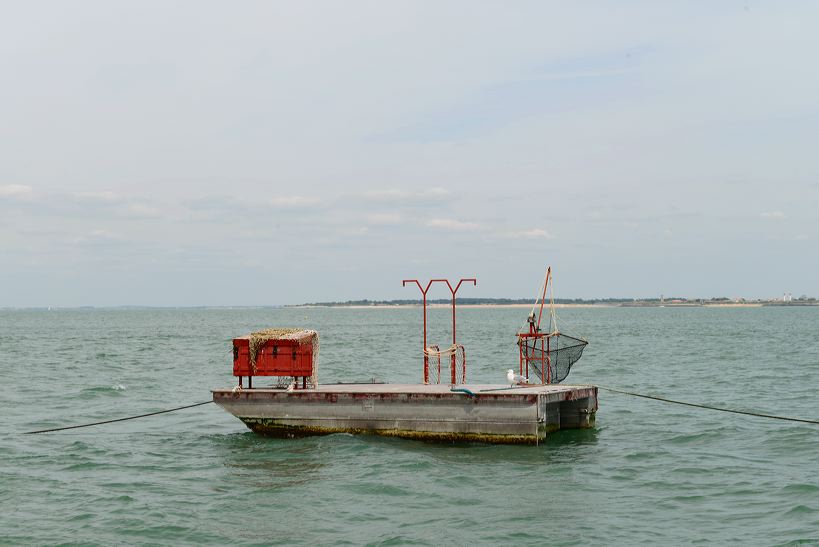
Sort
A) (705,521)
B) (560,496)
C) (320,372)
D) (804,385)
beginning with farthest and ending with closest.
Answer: (320,372) → (804,385) → (560,496) → (705,521)

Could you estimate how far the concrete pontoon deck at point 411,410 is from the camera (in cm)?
2089

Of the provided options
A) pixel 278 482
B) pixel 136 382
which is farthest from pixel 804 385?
pixel 136 382

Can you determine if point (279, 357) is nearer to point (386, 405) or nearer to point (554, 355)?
point (386, 405)

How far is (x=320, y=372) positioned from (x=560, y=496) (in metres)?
29.7

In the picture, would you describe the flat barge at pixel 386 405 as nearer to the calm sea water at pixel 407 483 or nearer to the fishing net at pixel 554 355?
the calm sea water at pixel 407 483

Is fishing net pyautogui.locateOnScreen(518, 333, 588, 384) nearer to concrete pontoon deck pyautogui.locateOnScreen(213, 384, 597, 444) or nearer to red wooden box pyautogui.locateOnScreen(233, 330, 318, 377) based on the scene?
concrete pontoon deck pyautogui.locateOnScreen(213, 384, 597, 444)

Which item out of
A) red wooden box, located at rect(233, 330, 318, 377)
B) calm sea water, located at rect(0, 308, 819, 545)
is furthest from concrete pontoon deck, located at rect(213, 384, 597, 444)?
red wooden box, located at rect(233, 330, 318, 377)

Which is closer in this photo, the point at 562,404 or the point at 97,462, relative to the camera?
the point at 97,462

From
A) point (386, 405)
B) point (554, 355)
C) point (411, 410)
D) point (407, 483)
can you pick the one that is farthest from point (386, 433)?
point (554, 355)

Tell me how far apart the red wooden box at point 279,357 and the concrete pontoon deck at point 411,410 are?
0.51 m

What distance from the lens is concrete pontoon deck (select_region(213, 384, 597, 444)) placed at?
2089cm

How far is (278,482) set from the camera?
18.6 metres

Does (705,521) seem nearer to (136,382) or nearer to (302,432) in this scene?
(302,432)

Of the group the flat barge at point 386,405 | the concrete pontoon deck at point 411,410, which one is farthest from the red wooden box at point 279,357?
the concrete pontoon deck at point 411,410
